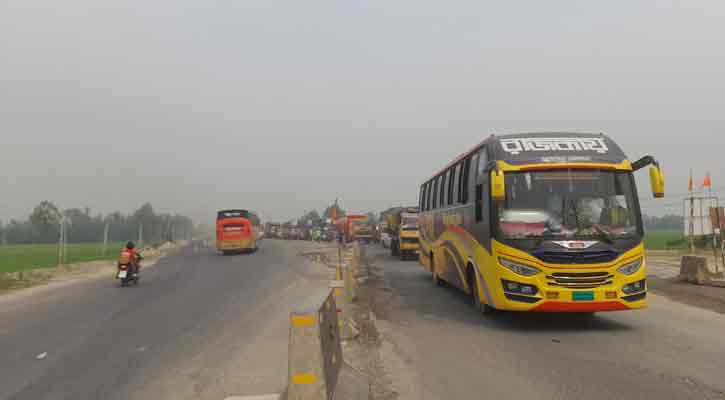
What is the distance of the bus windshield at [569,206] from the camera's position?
813 cm

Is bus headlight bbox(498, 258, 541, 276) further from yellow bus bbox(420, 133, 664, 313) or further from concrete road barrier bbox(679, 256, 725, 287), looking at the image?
concrete road barrier bbox(679, 256, 725, 287)

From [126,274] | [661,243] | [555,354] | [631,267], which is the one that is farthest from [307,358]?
[661,243]

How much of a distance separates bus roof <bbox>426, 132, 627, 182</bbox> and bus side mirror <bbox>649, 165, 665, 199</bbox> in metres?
0.52

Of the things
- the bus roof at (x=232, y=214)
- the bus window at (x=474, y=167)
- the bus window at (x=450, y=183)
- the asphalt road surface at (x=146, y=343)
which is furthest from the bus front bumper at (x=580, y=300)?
the bus roof at (x=232, y=214)

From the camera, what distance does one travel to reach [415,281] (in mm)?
16578

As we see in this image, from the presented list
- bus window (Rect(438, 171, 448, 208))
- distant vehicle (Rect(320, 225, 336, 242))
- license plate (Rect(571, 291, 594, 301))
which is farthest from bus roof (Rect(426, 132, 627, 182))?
distant vehicle (Rect(320, 225, 336, 242))

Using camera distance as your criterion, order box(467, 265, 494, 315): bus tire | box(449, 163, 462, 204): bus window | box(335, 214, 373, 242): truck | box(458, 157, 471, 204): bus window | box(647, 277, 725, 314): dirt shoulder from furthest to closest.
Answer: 1. box(335, 214, 373, 242): truck
2. box(449, 163, 462, 204): bus window
3. box(647, 277, 725, 314): dirt shoulder
4. box(458, 157, 471, 204): bus window
5. box(467, 265, 494, 315): bus tire

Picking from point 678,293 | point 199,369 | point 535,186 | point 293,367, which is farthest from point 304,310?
point 678,293

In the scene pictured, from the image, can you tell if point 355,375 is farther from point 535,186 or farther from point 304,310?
point 535,186

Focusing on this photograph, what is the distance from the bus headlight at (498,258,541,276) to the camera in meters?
7.97

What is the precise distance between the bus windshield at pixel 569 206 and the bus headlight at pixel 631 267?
42cm

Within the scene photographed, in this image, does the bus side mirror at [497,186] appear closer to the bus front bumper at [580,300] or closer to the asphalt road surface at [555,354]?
the bus front bumper at [580,300]

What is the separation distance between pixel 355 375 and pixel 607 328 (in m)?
4.82

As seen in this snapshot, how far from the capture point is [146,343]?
8227 mm
